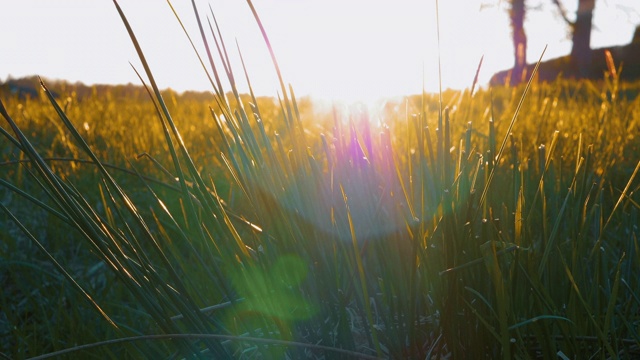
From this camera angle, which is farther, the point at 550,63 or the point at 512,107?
the point at 550,63

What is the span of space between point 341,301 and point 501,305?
260mm

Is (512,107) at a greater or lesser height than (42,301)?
greater

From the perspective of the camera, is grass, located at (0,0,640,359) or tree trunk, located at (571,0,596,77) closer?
grass, located at (0,0,640,359)

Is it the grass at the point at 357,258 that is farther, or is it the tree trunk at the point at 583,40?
the tree trunk at the point at 583,40

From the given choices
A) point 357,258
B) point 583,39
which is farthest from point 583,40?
point 357,258

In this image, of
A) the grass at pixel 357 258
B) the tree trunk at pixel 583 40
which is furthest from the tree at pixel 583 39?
the grass at pixel 357 258

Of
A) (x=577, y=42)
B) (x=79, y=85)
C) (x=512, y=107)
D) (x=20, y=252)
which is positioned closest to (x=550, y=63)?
(x=577, y=42)

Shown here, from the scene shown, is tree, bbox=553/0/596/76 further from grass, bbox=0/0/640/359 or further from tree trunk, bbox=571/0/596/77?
grass, bbox=0/0/640/359

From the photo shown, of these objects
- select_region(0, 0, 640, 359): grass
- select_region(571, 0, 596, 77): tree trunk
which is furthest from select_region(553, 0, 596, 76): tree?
select_region(0, 0, 640, 359): grass

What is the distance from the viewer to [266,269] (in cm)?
86

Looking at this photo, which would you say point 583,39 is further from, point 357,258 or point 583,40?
point 357,258

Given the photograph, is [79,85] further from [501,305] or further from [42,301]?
[501,305]

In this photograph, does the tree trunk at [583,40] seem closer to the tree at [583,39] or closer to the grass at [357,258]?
the tree at [583,39]

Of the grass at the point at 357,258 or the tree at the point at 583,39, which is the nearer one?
the grass at the point at 357,258
